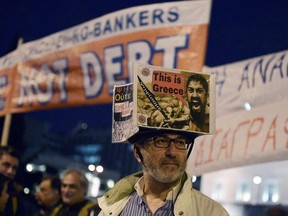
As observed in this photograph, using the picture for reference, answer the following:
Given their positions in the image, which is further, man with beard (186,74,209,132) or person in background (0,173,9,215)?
person in background (0,173,9,215)

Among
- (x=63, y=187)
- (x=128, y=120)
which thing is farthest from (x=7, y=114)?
(x=128, y=120)

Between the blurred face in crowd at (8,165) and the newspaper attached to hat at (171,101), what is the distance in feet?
8.97

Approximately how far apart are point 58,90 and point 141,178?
389 centimetres

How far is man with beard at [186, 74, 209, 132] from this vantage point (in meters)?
2.64

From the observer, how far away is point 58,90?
6672 millimetres

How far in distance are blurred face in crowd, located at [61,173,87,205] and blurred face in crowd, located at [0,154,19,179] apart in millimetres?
575

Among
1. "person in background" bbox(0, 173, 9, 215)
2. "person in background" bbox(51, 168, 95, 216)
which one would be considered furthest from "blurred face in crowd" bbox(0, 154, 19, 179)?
"person in background" bbox(51, 168, 95, 216)

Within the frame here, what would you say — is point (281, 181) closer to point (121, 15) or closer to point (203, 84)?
point (203, 84)

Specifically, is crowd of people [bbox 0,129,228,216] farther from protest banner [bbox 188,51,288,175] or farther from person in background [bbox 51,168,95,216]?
person in background [bbox 51,168,95,216]

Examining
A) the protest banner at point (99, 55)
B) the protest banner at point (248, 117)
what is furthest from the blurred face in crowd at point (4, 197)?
the protest banner at point (248, 117)

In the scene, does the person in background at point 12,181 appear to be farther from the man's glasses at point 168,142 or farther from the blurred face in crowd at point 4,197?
the man's glasses at point 168,142

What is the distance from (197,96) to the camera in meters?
2.67

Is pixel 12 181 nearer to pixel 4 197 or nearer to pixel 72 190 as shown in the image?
pixel 4 197

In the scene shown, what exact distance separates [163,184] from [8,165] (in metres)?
2.77
